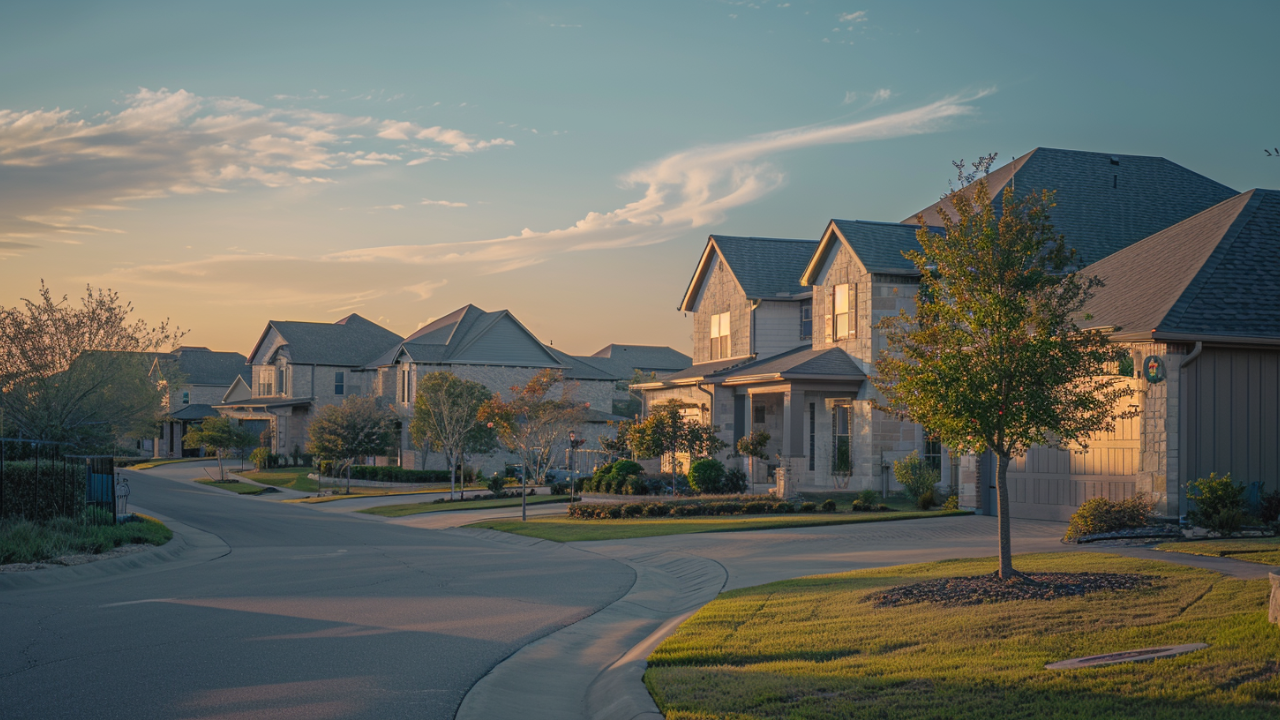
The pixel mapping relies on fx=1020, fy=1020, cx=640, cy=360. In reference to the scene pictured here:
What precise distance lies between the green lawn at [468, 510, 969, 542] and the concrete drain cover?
51.5 feet

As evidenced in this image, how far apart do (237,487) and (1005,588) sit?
150 feet

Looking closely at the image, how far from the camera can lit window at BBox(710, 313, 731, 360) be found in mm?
39844

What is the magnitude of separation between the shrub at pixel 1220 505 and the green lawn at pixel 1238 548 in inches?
18.1

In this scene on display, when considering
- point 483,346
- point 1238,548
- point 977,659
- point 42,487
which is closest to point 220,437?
point 483,346

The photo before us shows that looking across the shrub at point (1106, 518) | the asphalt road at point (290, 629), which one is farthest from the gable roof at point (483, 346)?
the shrub at point (1106, 518)

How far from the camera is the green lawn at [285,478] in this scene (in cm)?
5073

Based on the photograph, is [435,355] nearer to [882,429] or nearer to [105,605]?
[882,429]

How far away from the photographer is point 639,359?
10581 cm

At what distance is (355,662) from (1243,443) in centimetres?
1694

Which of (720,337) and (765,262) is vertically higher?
(765,262)

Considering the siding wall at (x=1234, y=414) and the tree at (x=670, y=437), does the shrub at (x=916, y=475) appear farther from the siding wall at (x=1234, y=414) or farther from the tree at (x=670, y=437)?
the siding wall at (x=1234, y=414)

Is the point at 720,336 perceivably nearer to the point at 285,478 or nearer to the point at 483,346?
the point at 483,346

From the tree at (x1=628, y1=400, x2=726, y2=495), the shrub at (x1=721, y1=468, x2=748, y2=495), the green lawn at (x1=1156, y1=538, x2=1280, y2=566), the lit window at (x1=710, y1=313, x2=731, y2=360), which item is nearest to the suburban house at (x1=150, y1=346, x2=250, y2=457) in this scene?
the lit window at (x1=710, y1=313, x2=731, y2=360)

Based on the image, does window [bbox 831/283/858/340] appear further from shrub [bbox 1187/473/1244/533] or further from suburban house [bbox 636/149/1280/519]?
shrub [bbox 1187/473/1244/533]
